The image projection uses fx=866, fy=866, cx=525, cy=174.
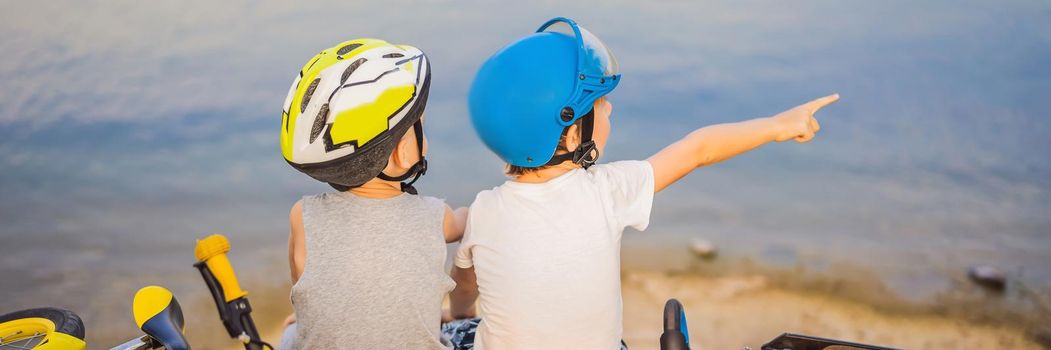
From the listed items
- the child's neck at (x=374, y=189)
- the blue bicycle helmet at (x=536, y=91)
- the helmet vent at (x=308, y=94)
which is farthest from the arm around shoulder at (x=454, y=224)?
the helmet vent at (x=308, y=94)

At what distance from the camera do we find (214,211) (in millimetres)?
5129

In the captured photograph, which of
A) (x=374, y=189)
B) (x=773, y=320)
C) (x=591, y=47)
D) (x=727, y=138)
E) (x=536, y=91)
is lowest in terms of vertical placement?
(x=773, y=320)

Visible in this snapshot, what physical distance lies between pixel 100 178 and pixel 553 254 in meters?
4.27

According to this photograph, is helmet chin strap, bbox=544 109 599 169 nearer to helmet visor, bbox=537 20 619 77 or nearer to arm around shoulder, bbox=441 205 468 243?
helmet visor, bbox=537 20 619 77

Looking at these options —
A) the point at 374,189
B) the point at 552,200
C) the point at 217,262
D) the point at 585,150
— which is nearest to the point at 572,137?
the point at 585,150

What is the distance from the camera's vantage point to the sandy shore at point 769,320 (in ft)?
12.5

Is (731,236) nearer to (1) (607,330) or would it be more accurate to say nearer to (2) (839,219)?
(2) (839,219)

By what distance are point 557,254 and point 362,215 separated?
55cm

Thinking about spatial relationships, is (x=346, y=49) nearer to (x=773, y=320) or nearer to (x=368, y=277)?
(x=368, y=277)

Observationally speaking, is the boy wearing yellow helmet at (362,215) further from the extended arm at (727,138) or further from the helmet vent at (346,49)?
the extended arm at (727,138)

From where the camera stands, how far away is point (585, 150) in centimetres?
239

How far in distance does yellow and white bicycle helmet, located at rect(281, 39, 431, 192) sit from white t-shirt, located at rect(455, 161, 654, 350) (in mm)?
337

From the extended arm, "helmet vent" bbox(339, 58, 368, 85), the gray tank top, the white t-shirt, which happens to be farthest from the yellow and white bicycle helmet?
the extended arm

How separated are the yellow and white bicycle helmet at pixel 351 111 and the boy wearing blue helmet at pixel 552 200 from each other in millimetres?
218
